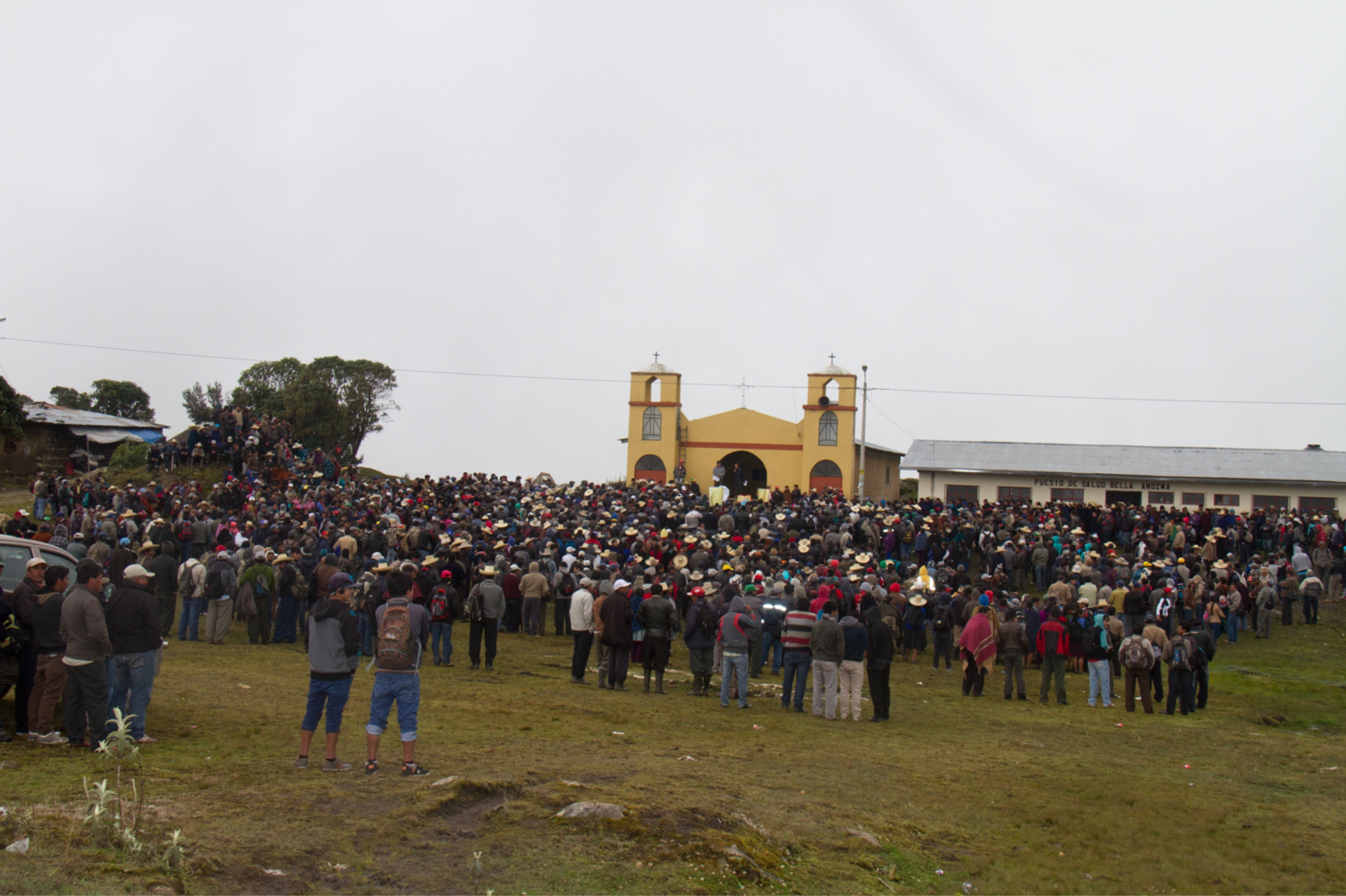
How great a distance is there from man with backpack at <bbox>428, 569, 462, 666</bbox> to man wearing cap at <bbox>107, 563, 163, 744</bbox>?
6112mm

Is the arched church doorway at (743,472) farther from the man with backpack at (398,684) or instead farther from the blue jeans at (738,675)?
the man with backpack at (398,684)

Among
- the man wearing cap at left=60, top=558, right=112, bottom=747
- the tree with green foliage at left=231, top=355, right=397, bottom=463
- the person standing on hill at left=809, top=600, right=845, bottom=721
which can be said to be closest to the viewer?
the man wearing cap at left=60, top=558, right=112, bottom=747

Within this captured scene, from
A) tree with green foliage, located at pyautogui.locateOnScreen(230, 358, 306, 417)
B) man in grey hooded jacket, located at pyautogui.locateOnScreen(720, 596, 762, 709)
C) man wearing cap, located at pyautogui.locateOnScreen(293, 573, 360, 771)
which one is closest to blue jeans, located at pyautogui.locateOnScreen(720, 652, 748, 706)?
man in grey hooded jacket, located at pyautogui.locateOnScreen(720, 596, 762, 709)

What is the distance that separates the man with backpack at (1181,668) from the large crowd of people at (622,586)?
0.04 m

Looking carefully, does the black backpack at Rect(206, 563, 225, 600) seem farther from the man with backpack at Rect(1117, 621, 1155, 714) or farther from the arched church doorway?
the arched church doorway

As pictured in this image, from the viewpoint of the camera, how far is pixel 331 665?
8484mm

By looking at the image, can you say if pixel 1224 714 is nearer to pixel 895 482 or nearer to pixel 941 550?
pixel 941 550

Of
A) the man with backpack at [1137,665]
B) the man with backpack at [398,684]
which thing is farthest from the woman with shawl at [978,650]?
the man with backpack at [398,684]

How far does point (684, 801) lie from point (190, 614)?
12.3 metres

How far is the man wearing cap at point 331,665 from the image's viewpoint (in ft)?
27.8

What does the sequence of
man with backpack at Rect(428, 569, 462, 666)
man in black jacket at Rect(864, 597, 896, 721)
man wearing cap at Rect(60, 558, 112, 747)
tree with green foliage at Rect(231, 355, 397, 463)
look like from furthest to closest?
tree with green foliage at Rect(231, 355, 397, 463) < man with backpack at Rect(428, 569, 462, 666) < man in black jacket at Rect(864, 597, 896, 721) < man wearing cap at Rect(60, 558, 112, 747)

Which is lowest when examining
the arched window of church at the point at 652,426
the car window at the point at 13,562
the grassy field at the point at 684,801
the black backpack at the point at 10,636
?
the grassy field at the point at 684,801

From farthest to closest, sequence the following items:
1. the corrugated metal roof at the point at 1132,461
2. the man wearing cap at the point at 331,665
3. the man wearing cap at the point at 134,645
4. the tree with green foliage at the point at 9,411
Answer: the corrugated metal roof at the point at 1132,461, the tree with green foliage at the point at 9,411, the man wearing cap at the point at 134,645, the man wearing cap at the point at 331,665

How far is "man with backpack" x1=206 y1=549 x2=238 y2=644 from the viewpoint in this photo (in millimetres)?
16641
